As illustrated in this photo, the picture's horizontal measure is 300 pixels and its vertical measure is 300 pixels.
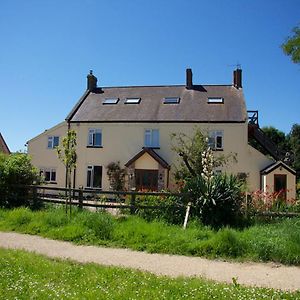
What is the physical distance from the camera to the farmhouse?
25.5 m

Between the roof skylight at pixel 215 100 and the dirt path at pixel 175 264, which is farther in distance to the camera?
the roof skylight at pixel 215 100

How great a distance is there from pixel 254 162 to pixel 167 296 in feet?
69.8

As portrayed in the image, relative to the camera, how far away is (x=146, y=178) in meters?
26.9

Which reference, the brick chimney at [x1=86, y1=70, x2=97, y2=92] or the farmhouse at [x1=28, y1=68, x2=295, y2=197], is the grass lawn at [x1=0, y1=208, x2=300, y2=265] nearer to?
the farmhouse at [x1=28, y1=68, x2=295, y2=197]

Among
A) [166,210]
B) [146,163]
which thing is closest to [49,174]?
[146,163]

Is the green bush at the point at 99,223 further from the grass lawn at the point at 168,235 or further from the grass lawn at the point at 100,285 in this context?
the grass lawn at the point at 100,285

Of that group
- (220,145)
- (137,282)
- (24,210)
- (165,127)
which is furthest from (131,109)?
(137,282)

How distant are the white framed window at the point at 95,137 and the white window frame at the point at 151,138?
389 cm

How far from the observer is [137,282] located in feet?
20.3

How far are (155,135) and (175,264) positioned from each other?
19887 millimetres

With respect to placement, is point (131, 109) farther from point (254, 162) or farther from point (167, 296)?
point (167, 296)

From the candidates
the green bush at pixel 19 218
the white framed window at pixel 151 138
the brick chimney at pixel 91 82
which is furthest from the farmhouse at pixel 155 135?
the green bush at pixel 19 218

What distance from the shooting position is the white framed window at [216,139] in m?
26.0

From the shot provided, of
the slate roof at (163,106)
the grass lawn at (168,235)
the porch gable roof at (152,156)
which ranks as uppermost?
the slate roof at (163,106)
